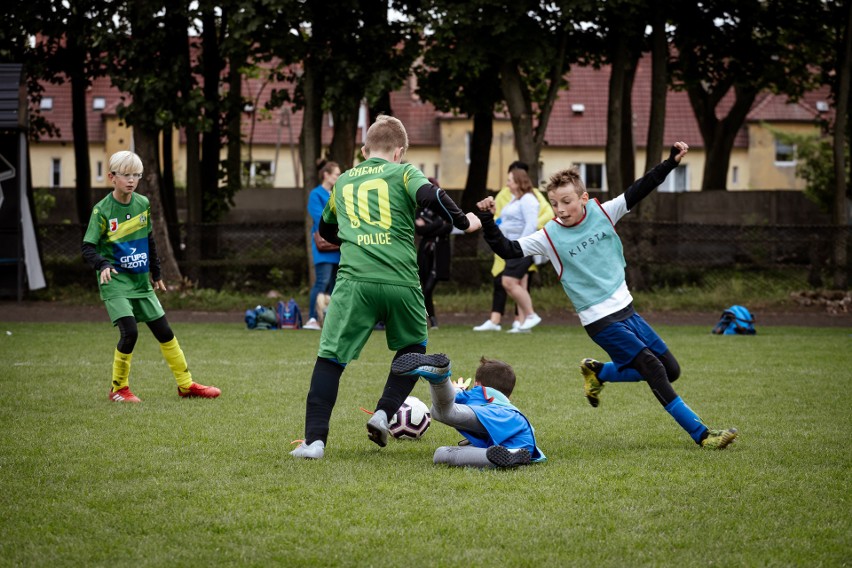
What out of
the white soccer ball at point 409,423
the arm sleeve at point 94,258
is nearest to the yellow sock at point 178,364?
the arm sleeve at point 94,258

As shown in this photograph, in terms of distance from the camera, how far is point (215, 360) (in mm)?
11414

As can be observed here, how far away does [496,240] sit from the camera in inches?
250

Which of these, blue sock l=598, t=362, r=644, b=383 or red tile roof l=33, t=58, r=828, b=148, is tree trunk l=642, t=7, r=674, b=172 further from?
red tile roof l=33, t=58, r=828, b=148

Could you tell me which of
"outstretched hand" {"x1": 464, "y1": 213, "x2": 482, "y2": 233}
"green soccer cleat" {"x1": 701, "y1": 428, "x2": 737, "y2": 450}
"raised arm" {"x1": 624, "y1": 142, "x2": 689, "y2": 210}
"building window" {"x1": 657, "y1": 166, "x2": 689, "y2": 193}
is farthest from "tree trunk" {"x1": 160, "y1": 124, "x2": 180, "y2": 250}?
"building window" {"x1": 657, "y1": 166, "x2": 689, "y2": 193}

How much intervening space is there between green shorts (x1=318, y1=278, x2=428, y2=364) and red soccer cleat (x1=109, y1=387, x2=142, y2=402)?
2.76 metres

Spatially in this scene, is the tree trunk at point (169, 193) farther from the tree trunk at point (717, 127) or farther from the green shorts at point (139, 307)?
the tree trunk at point (717, 127)

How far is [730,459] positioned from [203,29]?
17409mm

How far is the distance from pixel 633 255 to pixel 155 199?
8.97 m

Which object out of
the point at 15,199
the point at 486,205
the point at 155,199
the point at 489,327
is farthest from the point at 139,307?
the point at 15,199

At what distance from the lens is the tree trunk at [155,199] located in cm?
1916

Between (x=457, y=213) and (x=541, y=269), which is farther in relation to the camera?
(x=541, y=269)

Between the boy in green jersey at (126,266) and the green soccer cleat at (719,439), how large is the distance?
407cm

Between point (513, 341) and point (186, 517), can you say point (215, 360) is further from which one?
point (186, 517)

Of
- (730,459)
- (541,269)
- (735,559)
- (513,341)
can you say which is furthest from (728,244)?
(735,559)
